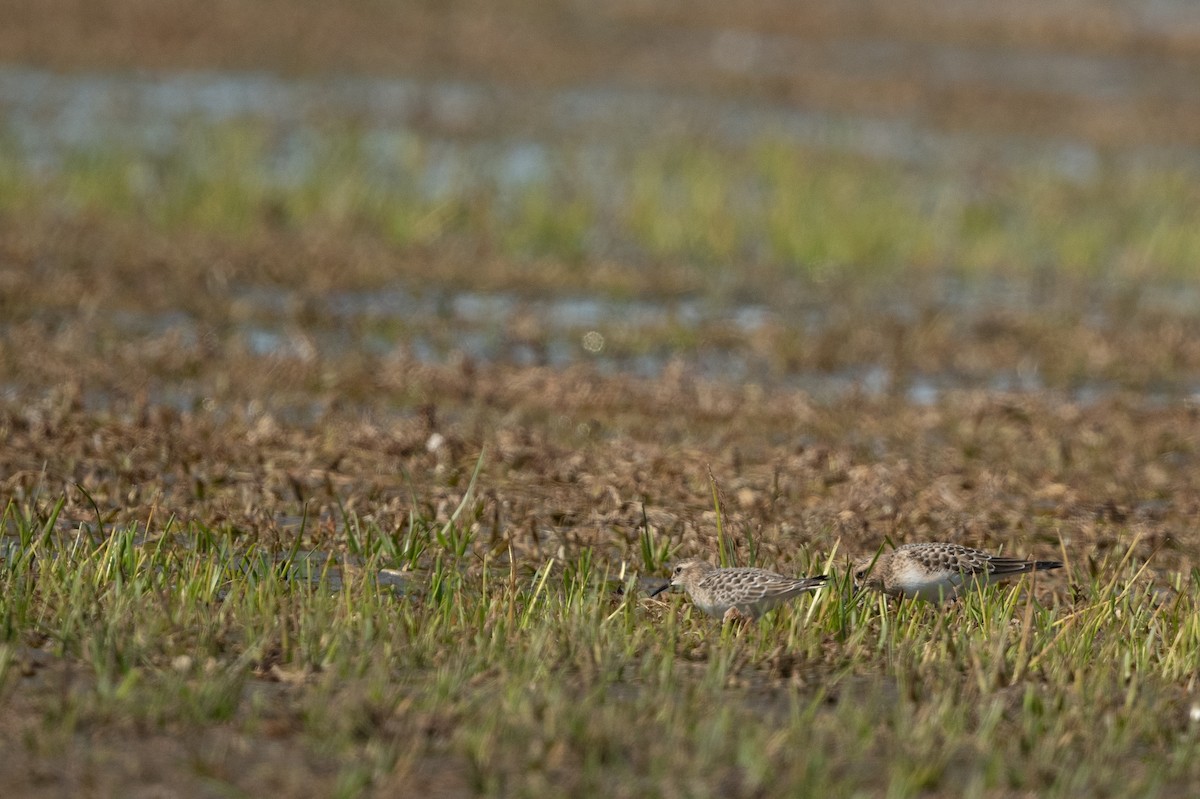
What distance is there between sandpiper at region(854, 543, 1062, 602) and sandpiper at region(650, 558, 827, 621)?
0.36m

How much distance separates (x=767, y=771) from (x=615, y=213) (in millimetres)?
12157

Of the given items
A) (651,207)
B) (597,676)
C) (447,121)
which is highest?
(447,121)

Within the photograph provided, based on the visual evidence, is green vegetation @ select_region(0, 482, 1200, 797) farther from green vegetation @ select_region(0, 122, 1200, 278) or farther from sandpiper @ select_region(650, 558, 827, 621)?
green vegetation @ select_region(0, 122, 1200, 278)

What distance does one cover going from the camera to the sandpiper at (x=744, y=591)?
641 centimetres

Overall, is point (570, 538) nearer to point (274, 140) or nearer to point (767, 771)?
point (767, 771)

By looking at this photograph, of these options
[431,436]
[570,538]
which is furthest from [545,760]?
[431,436]

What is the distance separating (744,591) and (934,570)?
0.74 meters

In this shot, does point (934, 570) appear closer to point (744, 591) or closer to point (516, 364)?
point (744, 591)

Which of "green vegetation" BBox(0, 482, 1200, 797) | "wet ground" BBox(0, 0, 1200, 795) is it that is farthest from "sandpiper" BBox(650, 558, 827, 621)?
"wet ground" BBox(0, 0, 1200, 795)

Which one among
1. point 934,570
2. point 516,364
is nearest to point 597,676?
point 934,570

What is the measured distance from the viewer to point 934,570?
22.0 feet

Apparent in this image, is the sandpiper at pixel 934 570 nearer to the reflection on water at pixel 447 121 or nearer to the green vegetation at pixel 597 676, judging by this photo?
the green vegetation at pixel 597 676

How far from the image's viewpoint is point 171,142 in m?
18.6

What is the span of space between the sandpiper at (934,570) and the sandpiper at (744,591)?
0.36m
